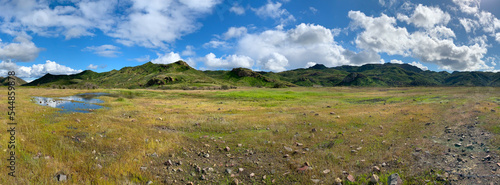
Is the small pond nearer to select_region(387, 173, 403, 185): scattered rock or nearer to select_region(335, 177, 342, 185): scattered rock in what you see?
select_region(335, 177, 342, 185): scattered rock

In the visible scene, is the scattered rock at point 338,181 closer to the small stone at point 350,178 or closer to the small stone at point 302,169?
the small stone at point 350,178

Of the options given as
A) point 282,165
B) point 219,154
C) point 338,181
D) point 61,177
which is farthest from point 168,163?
point 338,181

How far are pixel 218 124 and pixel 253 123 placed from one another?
3.94 metres

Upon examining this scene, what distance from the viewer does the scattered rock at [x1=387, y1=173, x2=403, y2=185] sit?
933 centimetres

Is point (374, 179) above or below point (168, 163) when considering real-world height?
below

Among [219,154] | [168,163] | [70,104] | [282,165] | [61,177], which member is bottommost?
[282,165]

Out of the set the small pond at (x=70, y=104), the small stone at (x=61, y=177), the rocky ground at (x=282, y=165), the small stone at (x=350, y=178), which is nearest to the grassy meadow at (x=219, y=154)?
the rocky ground at (x=282, y=165)

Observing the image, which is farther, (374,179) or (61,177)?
(374,179)

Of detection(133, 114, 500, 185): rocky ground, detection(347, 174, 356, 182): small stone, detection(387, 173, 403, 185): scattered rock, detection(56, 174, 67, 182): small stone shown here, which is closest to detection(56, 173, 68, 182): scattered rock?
detection(56, 174, 67, 182): small stone

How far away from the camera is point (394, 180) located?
373 inches

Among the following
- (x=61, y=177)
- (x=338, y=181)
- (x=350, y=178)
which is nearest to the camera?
(x=61, y=177)

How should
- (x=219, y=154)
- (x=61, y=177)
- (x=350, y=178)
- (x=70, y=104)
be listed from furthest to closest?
(x=70, y=104)
(x=219, y=154)
(x=350, y=178)
(x=61, y=177)

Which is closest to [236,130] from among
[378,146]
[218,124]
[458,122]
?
[218,124]

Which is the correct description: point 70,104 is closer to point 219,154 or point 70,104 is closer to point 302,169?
point 219,154
